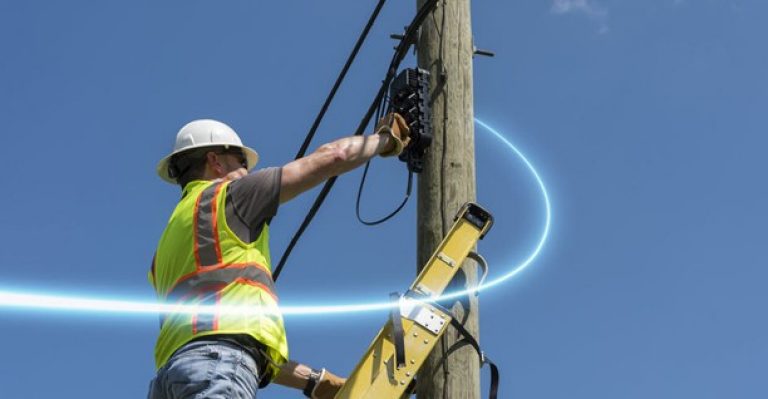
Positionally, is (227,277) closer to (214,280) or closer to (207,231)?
(214,280)

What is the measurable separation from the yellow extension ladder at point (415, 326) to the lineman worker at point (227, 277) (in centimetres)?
42

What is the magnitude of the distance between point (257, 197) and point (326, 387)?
3.90 ft

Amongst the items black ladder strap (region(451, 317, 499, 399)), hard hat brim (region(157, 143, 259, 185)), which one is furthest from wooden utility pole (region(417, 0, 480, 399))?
hard hat brim (region(157, 143, 259, 185))

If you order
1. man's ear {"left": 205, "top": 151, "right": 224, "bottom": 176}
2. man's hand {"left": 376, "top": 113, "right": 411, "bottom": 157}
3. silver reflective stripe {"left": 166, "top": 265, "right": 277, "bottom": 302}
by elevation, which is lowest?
silver reflective stripe {"left": 166, "top": 265, "right": 277, "bottom": 302}

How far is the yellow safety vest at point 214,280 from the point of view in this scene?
3.92 meters

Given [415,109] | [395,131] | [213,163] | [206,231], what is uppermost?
[415,109]

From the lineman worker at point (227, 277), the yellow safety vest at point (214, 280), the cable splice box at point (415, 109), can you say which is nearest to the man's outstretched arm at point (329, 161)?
the lineman worker at point (227, 277)

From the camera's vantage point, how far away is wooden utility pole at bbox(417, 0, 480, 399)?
4.78 m

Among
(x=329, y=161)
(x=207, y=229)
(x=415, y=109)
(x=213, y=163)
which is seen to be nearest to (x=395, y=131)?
(x=415, y=109)

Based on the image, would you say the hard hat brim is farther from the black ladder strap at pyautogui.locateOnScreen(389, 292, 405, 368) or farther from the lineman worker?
the black ladder strap at pyautogui.locateOnScreen(389, 292, 405, 368)

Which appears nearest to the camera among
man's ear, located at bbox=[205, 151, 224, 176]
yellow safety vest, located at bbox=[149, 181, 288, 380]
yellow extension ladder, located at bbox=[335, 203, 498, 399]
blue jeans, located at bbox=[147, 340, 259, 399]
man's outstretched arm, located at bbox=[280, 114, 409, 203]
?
blue jeans, located at bbox=[147, 340, 259, 399]

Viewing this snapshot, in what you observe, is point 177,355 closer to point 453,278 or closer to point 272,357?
point 272,357

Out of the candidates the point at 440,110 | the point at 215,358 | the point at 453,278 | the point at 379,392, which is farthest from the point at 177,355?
the point at 440,110

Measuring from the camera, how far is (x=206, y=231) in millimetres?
4102
